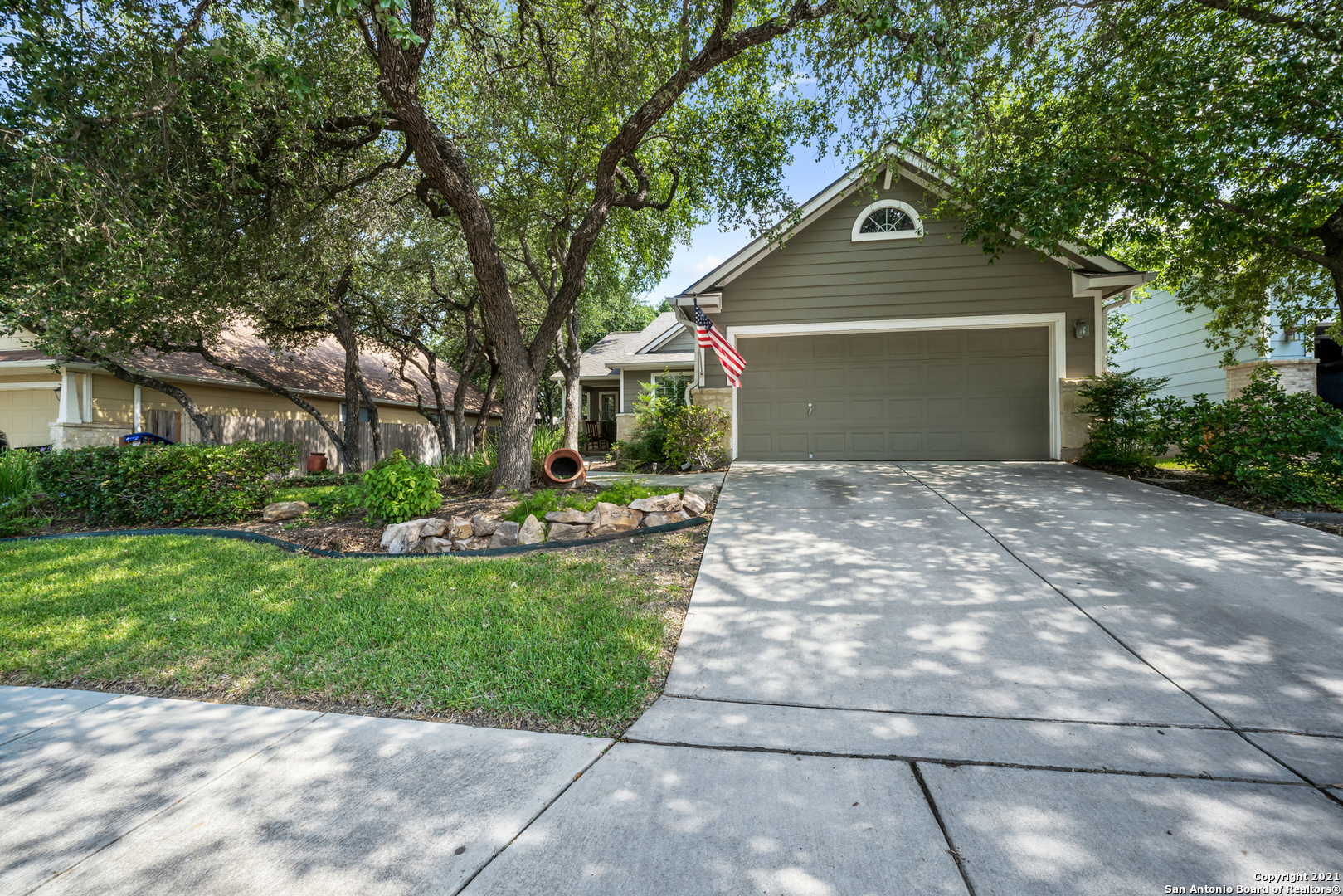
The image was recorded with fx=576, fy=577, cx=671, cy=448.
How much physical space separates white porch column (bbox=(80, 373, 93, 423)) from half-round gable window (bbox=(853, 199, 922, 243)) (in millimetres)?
15209

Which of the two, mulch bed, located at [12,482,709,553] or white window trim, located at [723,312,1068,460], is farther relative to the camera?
white window trim, located at [723,312,1068,460]

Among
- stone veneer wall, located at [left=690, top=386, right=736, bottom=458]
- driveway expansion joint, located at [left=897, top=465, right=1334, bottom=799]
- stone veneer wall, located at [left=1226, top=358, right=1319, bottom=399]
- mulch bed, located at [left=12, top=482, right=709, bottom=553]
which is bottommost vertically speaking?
driveway expansion joint, located at [left=897, top=465, right=1334, bottom=799]

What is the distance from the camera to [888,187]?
9.73 m

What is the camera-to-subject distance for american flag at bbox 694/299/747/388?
912 cm

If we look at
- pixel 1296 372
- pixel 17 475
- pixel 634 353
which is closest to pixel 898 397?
pixel 1296 372

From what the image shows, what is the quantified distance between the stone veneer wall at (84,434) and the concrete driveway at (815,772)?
37.8ft

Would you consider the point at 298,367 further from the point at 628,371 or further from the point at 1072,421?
the point at 1072,421

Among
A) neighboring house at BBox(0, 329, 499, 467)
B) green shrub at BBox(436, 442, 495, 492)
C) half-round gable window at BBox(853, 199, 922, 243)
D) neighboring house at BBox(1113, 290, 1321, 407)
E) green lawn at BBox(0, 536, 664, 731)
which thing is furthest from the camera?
neighboring house at BBox(0, 329, 499, 467)

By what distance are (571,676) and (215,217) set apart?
312 inches

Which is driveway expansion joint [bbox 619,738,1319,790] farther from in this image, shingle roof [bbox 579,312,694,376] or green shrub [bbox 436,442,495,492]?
shingle roof [bbox 579,312,694,376]

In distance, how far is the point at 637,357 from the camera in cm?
1672

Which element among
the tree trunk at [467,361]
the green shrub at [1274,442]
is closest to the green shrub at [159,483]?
the tree trunk at [467,361]

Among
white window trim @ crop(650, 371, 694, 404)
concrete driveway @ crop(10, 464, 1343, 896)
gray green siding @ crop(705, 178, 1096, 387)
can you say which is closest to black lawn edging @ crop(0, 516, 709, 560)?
concrete driveway @ crop(10, 464, 1343, 896)

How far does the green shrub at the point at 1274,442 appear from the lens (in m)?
5.87
